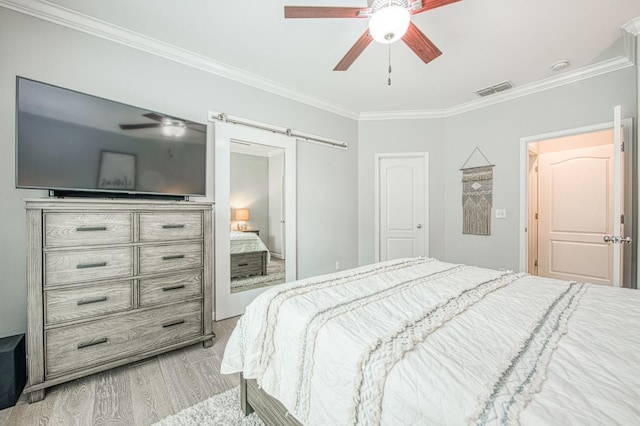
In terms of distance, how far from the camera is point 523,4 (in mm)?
1980

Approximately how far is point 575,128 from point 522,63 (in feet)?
3.22

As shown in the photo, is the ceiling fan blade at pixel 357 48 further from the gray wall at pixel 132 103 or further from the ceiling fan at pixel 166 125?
the ceiling fan at pixel 166 125

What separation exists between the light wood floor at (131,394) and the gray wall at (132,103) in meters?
0.71

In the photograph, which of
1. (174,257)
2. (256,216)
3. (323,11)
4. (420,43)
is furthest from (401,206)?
(174,257)

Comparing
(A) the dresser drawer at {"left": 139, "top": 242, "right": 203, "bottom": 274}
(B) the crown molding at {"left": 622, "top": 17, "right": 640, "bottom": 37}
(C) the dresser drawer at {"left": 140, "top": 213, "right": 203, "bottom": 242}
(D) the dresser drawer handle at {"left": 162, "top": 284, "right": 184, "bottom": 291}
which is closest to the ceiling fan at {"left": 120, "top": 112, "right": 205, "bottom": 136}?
(C) the dresser drawer at {"left": 140, "top": 213, "right": 203, "bottom": 242}

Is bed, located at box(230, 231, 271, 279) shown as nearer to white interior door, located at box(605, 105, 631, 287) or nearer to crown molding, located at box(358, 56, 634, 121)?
crown molding, located at box(358, 56, 634, 121)

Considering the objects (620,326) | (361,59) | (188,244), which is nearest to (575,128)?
(361,59)

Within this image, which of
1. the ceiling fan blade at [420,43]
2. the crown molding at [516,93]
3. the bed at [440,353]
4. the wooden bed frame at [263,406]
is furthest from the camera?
the crown molding at [516,93]

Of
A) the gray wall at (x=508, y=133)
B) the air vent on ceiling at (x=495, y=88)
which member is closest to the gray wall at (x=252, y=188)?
the gray wall at (x=508, y=133)

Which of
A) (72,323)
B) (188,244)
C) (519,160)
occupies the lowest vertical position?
(72,323)

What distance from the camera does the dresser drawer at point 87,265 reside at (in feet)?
5.30

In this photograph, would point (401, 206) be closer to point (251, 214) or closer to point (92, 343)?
point (251, 214)

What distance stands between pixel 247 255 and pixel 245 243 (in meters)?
0.15

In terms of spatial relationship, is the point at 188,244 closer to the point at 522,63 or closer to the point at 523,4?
the point at 523,4
